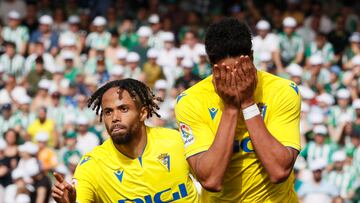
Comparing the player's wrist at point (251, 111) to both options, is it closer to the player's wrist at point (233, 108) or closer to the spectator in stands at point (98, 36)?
the player's wrist at point (233, 108)

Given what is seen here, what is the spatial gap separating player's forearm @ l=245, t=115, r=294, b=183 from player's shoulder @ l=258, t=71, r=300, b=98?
0.32m

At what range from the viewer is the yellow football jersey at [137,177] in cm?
774

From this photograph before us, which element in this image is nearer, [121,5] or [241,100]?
[241,100]

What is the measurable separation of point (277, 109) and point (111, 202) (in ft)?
5.94

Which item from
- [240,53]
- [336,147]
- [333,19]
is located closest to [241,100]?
[240,53]

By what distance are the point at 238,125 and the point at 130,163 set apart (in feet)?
4.92

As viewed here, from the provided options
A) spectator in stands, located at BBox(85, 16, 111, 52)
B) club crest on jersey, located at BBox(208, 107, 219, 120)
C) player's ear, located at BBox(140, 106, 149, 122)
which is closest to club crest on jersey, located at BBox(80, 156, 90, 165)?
player's ear, located at BBox(140, 106, 149, 122)

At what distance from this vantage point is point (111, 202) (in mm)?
7781

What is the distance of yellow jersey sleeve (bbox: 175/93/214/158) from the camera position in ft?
21.6

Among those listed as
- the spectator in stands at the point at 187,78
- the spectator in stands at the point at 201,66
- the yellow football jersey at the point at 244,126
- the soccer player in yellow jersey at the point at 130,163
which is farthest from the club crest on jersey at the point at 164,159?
the spectator in stands at the point at 201,66

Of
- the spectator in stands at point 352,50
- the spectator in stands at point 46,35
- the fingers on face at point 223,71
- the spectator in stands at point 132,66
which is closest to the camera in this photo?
the fingers on face at point 223,71

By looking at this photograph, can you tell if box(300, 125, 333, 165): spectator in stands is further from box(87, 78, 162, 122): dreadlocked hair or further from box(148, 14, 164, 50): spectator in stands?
box(87, 78, 162, 122): dreadlocked hair

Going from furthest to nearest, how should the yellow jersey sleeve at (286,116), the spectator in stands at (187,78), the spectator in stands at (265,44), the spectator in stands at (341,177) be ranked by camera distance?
the spectator in stands at (265,44)
the spectator in stands at (187,78)
the spectator in stands at (341,177)
the yellow jersey sleeve at (286,116)

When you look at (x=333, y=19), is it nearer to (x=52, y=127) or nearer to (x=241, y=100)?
(x=52, y=127)
